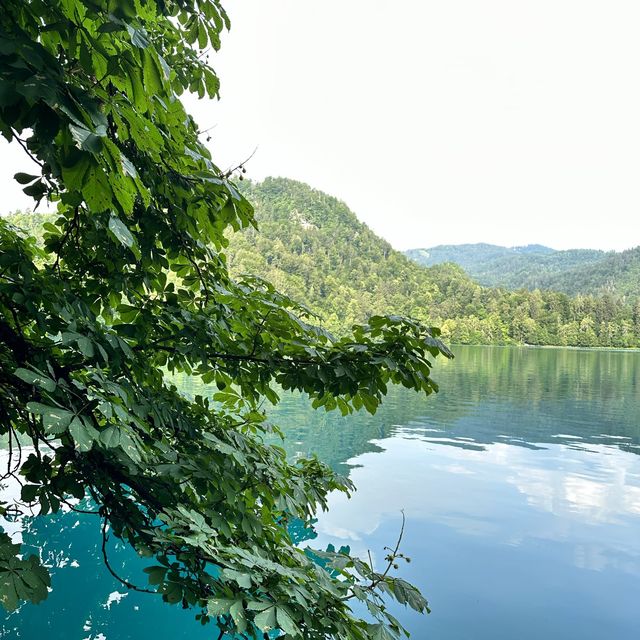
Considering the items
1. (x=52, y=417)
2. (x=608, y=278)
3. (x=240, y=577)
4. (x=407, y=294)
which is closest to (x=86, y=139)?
(x=52, y=417)

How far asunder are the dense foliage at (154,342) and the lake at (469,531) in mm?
4590

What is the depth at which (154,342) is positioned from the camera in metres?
2.61

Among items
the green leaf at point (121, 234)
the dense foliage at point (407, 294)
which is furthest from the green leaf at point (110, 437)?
the dense foliage at point (407, 294)

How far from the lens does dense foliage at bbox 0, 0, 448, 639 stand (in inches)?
46.4

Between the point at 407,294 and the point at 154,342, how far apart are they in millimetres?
120677

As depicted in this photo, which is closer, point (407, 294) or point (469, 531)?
point (469, 531)

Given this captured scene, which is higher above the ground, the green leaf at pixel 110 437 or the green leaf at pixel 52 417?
the green leaf at pixel 52 417

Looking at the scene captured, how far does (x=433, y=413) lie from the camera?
75.7ft

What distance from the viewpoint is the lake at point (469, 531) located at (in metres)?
6.71

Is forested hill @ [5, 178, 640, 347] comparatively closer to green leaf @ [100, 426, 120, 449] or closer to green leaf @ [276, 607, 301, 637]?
green leaf @ [276, 607, 301, 637]

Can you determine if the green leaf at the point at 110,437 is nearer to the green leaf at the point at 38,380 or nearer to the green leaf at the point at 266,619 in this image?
the green leaf at the point at 38,380

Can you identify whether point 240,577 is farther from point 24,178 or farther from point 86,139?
point 24,178

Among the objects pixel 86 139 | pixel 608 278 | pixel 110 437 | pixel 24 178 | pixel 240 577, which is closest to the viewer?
pixel 86 139

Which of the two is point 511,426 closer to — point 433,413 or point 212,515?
point 433,413
